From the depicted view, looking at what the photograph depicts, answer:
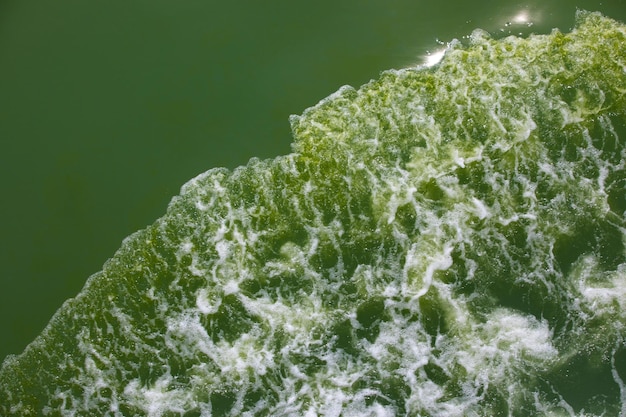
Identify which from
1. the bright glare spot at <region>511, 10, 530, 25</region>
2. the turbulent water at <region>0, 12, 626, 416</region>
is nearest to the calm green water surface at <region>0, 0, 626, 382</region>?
the bright glare spot at <region>511, 10, 530, 25</region>

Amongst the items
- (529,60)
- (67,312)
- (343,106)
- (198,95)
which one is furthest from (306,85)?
(67,312)

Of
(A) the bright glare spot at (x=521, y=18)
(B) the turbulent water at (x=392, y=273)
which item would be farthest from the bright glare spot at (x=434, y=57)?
(A) the bright glare spot at (x=521, y=18)

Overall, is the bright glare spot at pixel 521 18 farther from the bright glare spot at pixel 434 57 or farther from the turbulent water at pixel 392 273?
the bright glare spot at pixel 434 57

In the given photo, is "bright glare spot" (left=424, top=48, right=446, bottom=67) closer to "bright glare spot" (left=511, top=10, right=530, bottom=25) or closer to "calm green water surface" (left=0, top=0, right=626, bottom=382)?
"calm green water surface" (left=0, top=0, right=626, bottom=382)

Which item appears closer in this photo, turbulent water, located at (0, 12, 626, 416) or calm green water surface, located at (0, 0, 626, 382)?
turbulent water, located at (0, 12, 626, 416)

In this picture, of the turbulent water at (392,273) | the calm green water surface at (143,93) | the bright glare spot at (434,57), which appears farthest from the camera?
the bright glare spot at (434,57)

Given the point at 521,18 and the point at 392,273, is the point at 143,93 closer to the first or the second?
the point at 392,273
